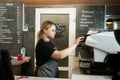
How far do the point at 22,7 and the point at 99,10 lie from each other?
1452mm

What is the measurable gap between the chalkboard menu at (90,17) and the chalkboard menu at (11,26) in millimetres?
1124

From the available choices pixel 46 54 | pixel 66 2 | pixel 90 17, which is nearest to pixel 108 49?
pixel 46 54

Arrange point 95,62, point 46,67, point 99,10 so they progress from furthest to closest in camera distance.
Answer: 1. point 99,10
2. point 46,67
3. point 95,62

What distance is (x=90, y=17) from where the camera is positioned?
3723 mm

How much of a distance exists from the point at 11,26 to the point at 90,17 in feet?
4.99

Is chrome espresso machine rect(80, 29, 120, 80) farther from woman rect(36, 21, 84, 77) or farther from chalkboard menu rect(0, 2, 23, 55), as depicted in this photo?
chalkboard menu rect(0, 2, 23, 55)

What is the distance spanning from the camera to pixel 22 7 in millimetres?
3873

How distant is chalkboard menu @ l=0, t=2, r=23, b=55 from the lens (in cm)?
388

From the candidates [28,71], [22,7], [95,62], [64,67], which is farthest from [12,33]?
[95,62]

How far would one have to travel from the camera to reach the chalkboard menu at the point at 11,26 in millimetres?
3883

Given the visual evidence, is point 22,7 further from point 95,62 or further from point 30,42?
point 95,62

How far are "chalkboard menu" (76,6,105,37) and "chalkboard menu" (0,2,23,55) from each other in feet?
3.69

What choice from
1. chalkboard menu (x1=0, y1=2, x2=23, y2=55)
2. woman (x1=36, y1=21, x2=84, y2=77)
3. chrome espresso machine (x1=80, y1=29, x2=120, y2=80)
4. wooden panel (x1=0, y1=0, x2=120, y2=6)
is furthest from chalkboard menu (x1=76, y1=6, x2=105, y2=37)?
chrome espresso machine (x1=80, y1=29, x2=120, y2=80)

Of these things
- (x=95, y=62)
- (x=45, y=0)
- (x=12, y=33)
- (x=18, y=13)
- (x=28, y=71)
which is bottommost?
(x=28, y=71)
